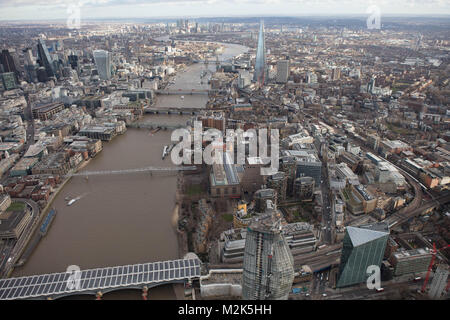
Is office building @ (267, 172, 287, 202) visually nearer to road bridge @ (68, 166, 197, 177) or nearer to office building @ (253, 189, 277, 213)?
office building @ (253, 189, 277, 213)

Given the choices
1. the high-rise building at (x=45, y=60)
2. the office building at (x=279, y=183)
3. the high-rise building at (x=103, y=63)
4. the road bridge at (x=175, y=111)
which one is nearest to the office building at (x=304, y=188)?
the office building at (x=279, y=183)

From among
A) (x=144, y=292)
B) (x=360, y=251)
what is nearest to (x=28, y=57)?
(x=144, y=292)

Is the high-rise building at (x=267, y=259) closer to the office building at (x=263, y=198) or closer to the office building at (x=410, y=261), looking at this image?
the office building at (x=410, y=261)

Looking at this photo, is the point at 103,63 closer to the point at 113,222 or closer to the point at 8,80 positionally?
the point at 8,80

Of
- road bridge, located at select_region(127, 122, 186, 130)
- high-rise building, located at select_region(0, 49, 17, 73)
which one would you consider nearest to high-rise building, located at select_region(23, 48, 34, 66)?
high-rise building, located at select_region(0, 49, 17, 73)

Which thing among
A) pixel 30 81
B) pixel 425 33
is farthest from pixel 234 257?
pixel 425 33

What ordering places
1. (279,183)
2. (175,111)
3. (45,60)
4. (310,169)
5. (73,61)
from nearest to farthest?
(279,183)
(310,169)
(175,111)
(45,60)
(73,61)
